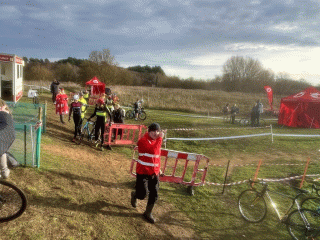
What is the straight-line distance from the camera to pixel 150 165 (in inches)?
172

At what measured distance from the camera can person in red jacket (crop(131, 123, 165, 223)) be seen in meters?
4.37

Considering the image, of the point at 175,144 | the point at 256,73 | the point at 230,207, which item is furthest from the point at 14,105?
the point at 256,73

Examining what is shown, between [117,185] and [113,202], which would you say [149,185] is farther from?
[117,185]

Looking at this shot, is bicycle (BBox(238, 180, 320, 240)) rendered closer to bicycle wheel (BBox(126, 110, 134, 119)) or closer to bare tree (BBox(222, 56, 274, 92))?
bicycle wheel (BBox(126, 110, 134, 119))

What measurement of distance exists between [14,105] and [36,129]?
193 inches

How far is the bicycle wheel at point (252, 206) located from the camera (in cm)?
506

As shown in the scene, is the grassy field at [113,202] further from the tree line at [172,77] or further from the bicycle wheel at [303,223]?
the tree line at [172,77]

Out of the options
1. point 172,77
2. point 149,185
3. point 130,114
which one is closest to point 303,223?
point 149,185

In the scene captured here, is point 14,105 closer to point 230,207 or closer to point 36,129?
point 36,129

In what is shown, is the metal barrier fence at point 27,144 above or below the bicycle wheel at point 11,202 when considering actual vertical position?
above

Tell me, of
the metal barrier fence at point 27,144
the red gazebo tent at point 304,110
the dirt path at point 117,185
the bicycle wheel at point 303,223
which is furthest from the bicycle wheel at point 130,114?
the bicycle wheel at point 303,223

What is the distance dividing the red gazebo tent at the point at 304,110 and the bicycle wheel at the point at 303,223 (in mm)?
17548

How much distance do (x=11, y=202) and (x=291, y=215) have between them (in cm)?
497

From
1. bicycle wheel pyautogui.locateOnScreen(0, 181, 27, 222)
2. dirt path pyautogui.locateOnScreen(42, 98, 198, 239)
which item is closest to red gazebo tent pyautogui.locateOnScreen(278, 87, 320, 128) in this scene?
dirt path pyautogui.locateOnScreen(42, 98, 198, 239)
